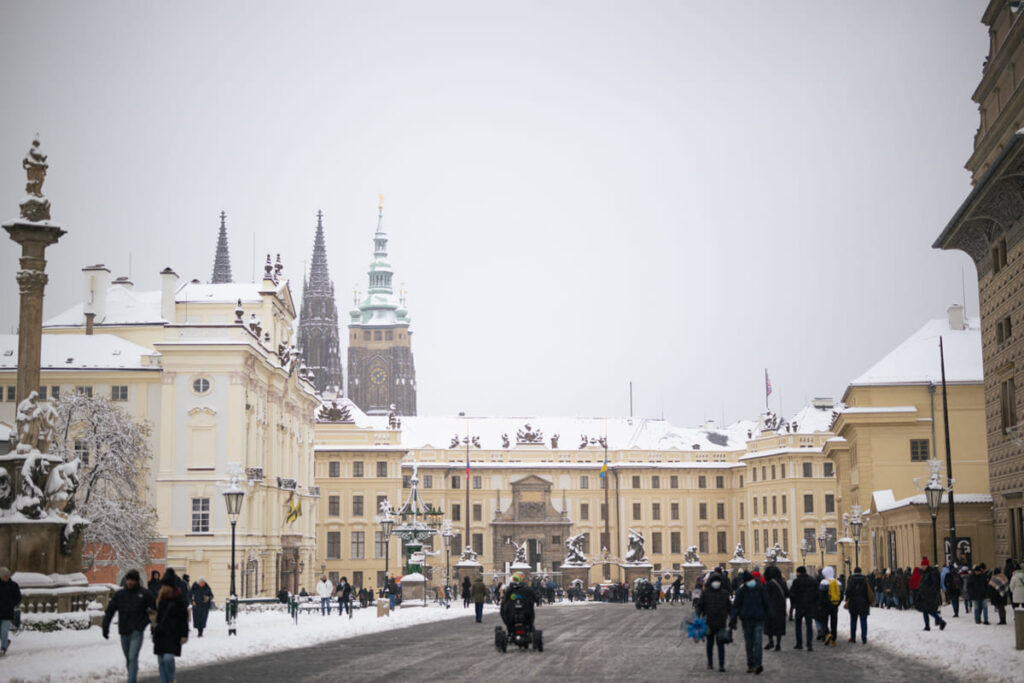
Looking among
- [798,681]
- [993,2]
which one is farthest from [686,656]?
[993,2]

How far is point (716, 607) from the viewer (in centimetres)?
2241

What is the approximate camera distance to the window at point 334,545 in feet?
356

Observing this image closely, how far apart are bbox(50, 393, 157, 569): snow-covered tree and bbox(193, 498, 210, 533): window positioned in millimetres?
2036

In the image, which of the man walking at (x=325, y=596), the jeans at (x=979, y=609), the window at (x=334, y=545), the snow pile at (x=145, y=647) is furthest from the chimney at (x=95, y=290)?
the jeans at (x=979, y=609)

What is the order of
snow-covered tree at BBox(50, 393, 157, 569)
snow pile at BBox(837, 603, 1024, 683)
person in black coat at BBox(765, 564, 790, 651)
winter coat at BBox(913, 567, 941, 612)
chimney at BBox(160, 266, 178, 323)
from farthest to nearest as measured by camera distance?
chimney at BBox(160, 266, 178, 323), snow-covered tree at BBox(50, 393, 157, 569), winter coat at BBox(913, 567, 941, 612), person in black coat at BBox(765, 564, 790, 651), snow pile at BBox(837, 603, 1024, 683)

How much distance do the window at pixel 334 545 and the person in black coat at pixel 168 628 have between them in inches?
3612

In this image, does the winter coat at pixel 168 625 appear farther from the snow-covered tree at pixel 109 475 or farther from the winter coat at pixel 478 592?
the snow-covered tree at pixel 109 475

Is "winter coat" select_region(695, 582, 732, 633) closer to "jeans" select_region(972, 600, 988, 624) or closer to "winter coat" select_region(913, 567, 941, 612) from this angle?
"winter coat" select_region(913, 567, 941, 612)

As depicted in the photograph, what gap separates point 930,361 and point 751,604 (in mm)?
45230

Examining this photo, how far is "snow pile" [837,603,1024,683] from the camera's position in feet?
67.8

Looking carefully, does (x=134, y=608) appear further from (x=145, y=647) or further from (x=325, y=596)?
(x=325, y=596)

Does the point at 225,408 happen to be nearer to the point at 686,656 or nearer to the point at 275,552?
the point at 275,552

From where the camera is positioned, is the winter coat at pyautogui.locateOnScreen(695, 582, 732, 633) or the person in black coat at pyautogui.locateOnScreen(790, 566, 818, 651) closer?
the winter coat at pyautogui.locateOnScreen(695, 582, 732, 633)

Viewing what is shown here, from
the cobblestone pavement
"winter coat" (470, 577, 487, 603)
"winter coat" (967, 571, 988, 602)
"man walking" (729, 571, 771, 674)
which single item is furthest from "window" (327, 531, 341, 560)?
"man walking" (729, 571, 771, 674)
